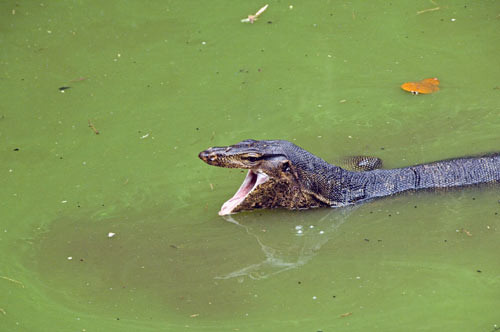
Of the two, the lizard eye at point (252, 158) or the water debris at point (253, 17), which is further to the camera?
the water debris at point (253, 17)

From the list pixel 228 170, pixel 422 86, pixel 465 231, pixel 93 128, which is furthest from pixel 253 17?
pixel 465 231

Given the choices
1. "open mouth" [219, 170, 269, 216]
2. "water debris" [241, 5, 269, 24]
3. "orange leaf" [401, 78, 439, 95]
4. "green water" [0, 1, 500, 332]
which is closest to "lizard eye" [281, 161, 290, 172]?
"open mouth" [219, 170, 269, 216]

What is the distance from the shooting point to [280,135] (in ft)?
21.4

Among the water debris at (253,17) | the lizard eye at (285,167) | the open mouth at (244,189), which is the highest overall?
the water debris at (253,17)

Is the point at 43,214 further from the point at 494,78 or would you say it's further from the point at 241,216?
the point at 494,78

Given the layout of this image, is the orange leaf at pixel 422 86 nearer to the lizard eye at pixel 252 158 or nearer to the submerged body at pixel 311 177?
the submerged body at pixel 311 177

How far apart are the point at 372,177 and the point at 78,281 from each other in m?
2.39

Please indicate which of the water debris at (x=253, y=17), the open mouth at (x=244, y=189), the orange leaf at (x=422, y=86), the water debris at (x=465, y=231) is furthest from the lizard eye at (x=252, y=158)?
the water debris at (x=253, y=17)

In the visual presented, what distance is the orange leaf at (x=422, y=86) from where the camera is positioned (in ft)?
22.6

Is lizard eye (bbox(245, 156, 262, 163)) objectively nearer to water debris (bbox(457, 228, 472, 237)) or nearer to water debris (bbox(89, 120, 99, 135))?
water debris (bbox(457, 228, 472, 237))

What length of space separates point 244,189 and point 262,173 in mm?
253

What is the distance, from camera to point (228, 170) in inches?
245

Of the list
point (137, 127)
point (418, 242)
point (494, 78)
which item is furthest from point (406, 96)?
point (137, 127)

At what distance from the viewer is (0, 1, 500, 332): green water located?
16.1 ft
